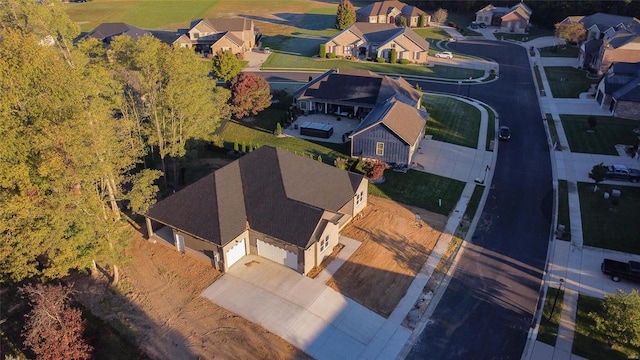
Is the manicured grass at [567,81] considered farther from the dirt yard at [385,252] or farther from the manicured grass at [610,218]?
the dirt yard at [385,252]

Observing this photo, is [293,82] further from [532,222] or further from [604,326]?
[604,326]

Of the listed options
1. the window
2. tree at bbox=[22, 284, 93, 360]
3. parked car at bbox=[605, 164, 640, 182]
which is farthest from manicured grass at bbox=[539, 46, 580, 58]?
tree at bbox=[22, 284, 93, 360]

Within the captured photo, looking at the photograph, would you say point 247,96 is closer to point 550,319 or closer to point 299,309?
point 299,309

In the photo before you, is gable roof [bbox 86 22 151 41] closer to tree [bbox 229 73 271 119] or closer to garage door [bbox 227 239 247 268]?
tree [bbox 229 73 271 119]

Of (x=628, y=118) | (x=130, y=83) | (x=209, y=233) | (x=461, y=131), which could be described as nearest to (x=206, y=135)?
(x=130, y=83)

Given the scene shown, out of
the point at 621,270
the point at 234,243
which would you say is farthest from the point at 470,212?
the point at 234,243

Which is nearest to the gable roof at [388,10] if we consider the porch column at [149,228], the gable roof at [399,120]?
the gable roof at [399,120]
